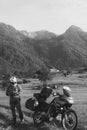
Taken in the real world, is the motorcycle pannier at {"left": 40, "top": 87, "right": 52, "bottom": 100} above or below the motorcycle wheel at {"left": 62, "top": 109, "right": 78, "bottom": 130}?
above

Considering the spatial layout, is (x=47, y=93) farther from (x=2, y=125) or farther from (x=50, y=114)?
(x=2, y=125)

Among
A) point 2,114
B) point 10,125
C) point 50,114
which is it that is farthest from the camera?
point 2,114

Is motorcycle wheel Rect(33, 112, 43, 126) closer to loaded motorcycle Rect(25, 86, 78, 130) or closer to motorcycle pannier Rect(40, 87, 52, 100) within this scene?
loaded motorcycle Rect(25, 86, 78, 130)

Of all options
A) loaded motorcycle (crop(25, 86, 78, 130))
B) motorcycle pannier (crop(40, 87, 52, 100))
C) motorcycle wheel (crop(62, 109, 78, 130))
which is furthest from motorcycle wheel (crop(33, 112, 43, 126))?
motorcycle wheel (crop(62, 109, 78, 130))

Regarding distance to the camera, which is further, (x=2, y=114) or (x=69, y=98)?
(x=2, y=114)

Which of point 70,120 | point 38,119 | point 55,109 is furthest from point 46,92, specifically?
point 70,120

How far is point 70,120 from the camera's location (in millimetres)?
7715

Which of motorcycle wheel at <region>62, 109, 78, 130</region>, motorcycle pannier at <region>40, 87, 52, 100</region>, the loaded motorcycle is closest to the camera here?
motorcycle wheel at <region>62, 109, 78, 130</region>

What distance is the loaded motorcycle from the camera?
305 inches

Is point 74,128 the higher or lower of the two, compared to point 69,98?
lower

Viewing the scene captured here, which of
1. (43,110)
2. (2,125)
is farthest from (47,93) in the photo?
(2,125)

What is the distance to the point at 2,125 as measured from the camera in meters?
8.85

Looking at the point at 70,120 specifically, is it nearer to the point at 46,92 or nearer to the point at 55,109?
the point at 55,109

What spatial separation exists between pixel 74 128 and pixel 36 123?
149cm
